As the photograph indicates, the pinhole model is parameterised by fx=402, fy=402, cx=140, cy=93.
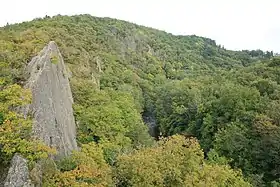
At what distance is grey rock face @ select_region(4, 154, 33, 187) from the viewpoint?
21.0 metres

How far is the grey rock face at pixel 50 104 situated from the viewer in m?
26.7

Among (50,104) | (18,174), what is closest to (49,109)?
(50,104)

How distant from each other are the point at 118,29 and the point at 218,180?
114385mm

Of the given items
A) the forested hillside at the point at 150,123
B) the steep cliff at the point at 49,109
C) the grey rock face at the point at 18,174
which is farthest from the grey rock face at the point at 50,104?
the grey rock face at the point at 18,174

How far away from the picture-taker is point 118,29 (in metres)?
142

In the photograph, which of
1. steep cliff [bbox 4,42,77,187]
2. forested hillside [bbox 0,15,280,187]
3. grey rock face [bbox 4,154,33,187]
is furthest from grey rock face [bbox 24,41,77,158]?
grey rock face [bbox 4,154,33,187]

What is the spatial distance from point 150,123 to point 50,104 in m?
57.5

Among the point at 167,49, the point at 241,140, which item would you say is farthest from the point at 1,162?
the point at 167,49

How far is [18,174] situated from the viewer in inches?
838

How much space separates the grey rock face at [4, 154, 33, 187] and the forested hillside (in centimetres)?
87

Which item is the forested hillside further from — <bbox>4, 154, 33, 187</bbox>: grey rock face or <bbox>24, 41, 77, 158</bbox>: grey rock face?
<bbox>24, 41, 77, 158</bbox>: grey rock face

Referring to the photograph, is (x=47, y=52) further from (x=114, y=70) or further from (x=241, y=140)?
(x=114, y=70)

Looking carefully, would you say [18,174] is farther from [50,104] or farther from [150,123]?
[150,123]

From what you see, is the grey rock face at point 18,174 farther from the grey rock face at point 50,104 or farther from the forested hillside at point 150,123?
the grey rock face at point 50,104
